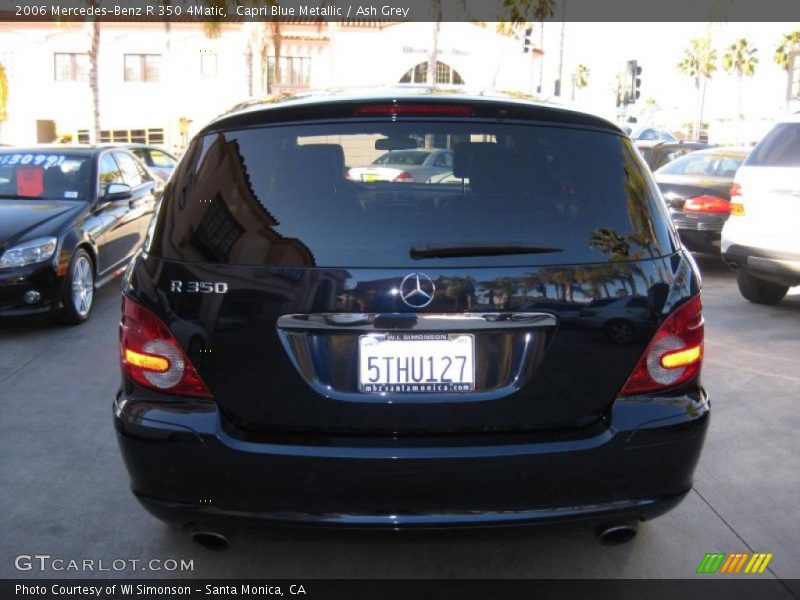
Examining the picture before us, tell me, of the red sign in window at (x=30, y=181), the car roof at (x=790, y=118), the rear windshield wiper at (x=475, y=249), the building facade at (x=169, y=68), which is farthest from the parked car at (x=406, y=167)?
the building facade at (x=169, y=68)

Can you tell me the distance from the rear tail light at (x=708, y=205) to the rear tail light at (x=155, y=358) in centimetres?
858

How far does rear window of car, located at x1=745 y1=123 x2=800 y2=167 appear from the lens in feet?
24.8

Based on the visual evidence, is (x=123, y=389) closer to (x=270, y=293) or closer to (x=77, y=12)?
(x=270, y=293)

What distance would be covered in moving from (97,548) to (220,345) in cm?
135

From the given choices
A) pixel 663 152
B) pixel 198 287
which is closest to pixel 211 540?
pixel 198 287

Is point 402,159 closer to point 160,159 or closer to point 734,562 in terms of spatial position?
point 734,562

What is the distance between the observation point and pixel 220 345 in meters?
2.71

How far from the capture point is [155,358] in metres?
2.80

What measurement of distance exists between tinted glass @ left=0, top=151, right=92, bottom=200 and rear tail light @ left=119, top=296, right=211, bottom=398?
18.9 ft

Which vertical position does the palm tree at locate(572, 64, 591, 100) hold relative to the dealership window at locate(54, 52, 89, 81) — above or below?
above

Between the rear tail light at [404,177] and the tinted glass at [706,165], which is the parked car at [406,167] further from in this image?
the tinted glass at [706,165]

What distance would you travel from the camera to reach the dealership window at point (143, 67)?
147 feet

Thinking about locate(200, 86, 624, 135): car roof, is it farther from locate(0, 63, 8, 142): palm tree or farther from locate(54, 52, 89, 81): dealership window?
locate(54, 52, 89, 81): dealership window

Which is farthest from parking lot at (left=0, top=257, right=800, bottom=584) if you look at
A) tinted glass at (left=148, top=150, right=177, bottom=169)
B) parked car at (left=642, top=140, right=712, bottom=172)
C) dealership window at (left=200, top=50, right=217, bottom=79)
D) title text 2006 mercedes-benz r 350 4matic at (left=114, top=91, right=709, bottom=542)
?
dealership window at (left=200, top=50, right=217, bottom=79)
